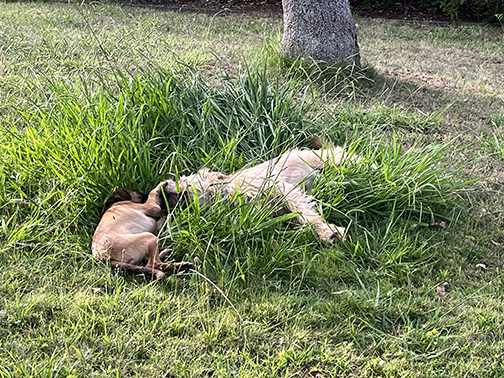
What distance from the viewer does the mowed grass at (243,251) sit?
2779mm

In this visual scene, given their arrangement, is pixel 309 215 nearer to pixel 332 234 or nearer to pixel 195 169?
pixel 332 234

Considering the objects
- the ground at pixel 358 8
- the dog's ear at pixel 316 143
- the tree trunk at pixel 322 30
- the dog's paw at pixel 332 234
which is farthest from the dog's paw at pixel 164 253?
the ground at pixel 358 8

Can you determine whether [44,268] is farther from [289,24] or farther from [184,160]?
[289,24]

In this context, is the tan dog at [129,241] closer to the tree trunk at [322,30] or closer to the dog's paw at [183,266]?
the dog's paw at [183,266]

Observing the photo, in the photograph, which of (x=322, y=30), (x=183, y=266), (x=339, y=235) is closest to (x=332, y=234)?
(x=339, y=235)

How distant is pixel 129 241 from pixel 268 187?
103 centimetres

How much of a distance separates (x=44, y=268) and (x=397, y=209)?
257 centimetres

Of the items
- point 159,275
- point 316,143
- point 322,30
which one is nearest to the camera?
point 159,275

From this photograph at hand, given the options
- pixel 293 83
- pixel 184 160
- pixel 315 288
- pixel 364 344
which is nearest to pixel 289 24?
pixel 293 83

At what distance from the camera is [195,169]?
13.9 feet

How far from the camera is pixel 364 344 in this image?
288cm

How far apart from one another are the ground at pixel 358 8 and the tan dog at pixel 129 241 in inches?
346

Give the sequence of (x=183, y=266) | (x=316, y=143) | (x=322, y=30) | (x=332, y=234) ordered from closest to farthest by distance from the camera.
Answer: (x=183, y=266)
(x=332, y=234)
(x=316, y=143)
(x=322, y=30)

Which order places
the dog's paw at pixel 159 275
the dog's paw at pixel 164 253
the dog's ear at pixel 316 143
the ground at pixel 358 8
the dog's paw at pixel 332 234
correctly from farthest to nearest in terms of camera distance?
the ground at pixel 358 8 → the dog's ear at pixel 316 143 → the dog's paw at pixel 332 234 → the dog's paw at pixel 164 253 → the dog's paw at pixel 159 275
